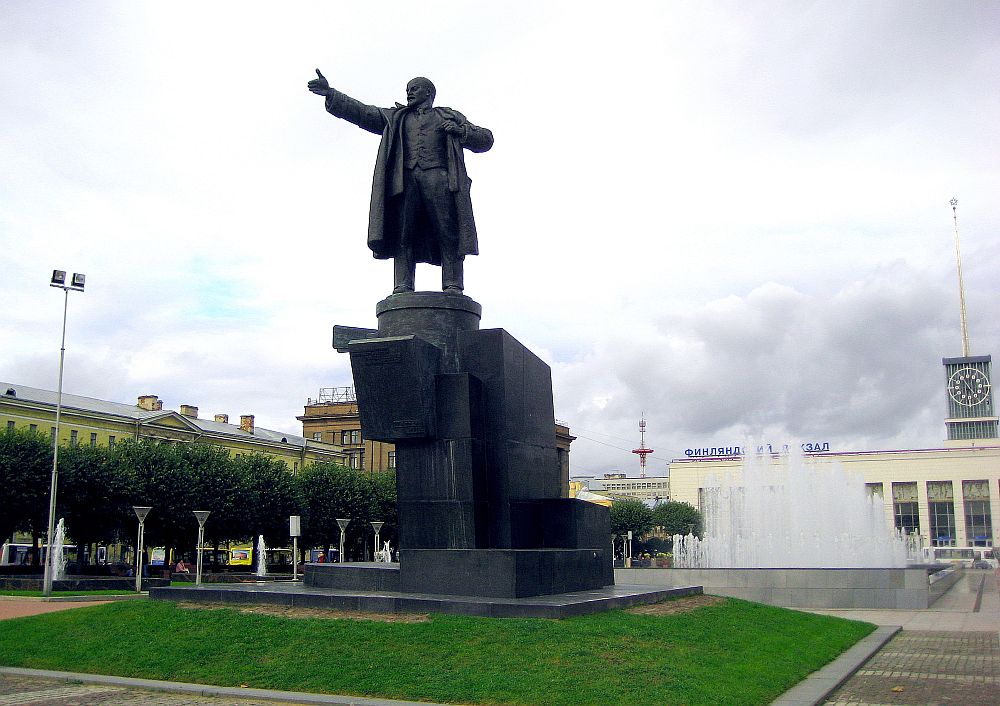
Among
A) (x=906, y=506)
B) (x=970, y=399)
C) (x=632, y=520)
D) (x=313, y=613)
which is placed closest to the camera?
(x=313, y=613)

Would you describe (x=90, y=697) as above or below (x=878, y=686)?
above

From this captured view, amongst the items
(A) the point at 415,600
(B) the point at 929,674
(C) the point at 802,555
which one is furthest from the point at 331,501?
(B) the point at 929,674

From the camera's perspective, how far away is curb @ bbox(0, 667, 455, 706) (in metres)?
9.64

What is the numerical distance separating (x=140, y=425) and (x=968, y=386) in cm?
11462

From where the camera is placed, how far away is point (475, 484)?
1376cm

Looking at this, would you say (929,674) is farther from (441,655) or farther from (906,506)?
(906,506)

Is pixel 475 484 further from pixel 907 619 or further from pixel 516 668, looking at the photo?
pixel 907 619

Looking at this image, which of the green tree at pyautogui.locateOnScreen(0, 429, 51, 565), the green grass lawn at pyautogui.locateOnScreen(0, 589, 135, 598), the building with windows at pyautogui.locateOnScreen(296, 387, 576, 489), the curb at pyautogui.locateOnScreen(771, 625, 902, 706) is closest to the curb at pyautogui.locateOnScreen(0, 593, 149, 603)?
the green grass lawn at pyautogui.locateOnScreen(0, 589, 135, 598)

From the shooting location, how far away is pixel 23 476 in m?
39.5

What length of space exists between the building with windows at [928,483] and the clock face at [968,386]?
1999cm

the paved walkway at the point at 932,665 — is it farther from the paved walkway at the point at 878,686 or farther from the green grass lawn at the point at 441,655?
the green grass lawn at the point at 441,655

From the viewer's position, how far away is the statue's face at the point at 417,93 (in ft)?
50.9

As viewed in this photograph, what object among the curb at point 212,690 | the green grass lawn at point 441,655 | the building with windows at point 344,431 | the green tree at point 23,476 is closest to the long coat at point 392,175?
the green grass lawn at point 441,655

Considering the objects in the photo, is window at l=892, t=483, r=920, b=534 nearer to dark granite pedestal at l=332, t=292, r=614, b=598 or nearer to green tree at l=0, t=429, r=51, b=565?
green tree at l=0, t=429, r=51, b=565
